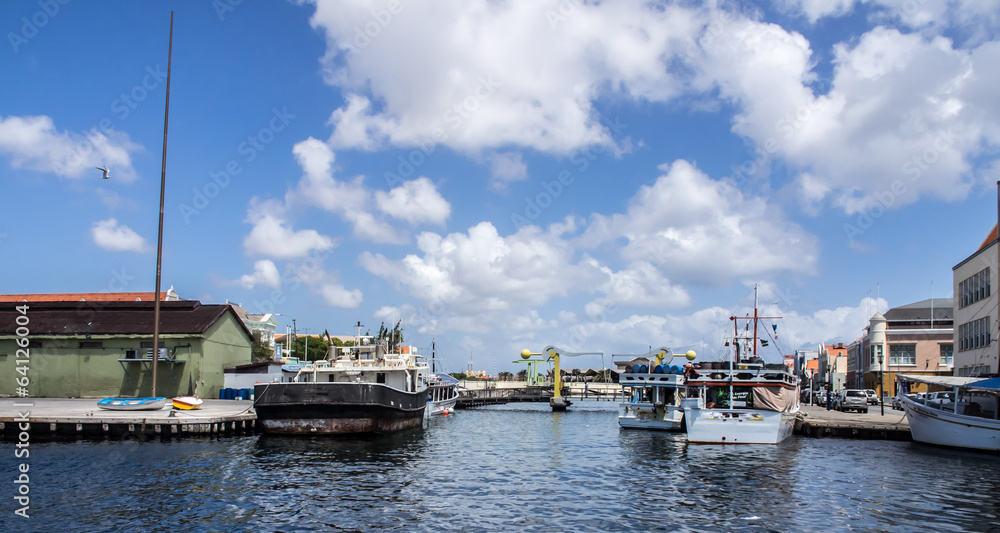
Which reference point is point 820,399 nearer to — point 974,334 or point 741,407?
point 974,334

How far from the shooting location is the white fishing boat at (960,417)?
32.3 m

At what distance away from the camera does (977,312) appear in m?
47.8

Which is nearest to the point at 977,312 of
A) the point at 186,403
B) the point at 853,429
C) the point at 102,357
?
the point at 853,429

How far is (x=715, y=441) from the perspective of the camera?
34719 mm

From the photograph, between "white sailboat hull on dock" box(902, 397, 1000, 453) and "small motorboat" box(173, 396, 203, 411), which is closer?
"white sailboat hull on dock" box(902, 397, 1000, 453)

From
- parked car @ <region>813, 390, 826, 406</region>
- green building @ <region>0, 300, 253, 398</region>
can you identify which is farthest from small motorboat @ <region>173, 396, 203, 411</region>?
parked car @ <region>813, 390, 826, 406</region>

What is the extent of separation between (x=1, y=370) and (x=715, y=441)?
2155 inches

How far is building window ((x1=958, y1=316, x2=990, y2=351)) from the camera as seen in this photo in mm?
46219

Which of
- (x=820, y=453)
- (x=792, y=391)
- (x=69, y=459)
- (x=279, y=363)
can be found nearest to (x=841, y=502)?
(x=820, y=453)

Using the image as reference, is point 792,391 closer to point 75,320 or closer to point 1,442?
point 1,442

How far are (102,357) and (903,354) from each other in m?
85.3

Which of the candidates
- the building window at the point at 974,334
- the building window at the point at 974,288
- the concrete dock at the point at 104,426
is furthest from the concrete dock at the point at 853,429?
the concrete dock at the point at 104,426

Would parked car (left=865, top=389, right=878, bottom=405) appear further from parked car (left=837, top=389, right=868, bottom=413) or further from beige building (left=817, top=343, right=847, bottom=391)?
parked car (left=837, top=389, right=868, bottom=413)

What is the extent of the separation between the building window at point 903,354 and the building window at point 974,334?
3188cm
